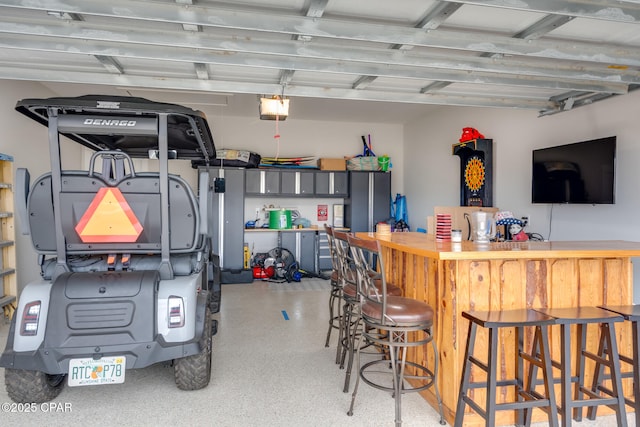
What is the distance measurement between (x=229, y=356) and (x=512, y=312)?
2229 mm

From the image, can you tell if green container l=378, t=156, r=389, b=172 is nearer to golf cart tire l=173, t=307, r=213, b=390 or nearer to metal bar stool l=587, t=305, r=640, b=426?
metal bar stool l=587, t=305, r=640, b=426

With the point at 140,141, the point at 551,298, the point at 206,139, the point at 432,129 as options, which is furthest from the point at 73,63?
Answer: the point at 432,129

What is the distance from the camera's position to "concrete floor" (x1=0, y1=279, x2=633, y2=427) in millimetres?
2342

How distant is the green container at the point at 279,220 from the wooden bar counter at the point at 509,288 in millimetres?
4777

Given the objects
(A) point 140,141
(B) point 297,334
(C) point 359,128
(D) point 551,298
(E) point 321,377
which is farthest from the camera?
(C) point 359,128

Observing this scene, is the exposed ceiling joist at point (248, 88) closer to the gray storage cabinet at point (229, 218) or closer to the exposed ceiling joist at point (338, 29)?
the exposed ceiling joist at point (338, 29)

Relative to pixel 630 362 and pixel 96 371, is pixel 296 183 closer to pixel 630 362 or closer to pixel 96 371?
pixel 96 371

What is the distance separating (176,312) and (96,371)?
1.71ft

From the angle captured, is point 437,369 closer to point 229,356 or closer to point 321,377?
point 321,377

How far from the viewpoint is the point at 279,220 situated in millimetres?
7180

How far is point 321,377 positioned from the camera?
293cm

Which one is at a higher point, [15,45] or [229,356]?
[15,45]

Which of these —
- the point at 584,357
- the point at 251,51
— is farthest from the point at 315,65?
the point at 584,357

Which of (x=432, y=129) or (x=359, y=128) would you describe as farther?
(x=359, y=128)
